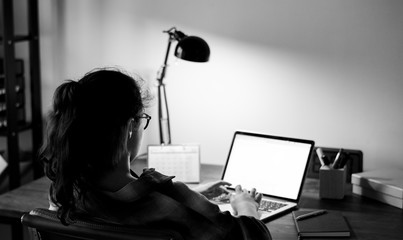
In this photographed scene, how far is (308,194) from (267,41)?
23.9 inches

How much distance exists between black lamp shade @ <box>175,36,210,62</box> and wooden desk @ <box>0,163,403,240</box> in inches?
23.1

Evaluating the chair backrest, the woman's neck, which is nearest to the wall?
the woman's neck

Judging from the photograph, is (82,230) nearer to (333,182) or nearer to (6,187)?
(333,182)

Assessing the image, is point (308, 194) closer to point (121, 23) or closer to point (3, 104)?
point (121, 23)

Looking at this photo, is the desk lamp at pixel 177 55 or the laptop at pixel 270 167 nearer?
the laptop at pixel 270 167

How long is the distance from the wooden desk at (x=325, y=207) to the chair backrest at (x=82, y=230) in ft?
1.86

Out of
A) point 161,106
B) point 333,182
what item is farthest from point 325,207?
point 161,106

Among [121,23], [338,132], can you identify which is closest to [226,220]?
[338,132]

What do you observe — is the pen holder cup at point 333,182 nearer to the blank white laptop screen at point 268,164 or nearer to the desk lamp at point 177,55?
the blank white laptop screen at point 268,164

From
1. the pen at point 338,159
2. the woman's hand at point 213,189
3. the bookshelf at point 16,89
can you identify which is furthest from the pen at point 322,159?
the bookshelf at point 16,89

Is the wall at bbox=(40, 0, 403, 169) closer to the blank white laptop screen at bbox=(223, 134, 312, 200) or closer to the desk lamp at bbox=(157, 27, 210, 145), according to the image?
the desk lamp at bbox=(157, 27, 210, 145)

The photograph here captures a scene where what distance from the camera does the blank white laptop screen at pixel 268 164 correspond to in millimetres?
2018

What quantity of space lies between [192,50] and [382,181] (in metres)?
0.77

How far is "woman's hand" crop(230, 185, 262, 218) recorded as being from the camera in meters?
1.69
